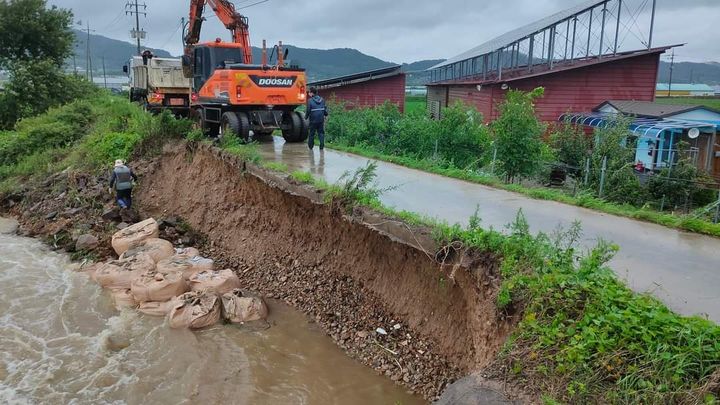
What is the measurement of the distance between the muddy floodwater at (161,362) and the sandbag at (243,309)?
0.19 metres

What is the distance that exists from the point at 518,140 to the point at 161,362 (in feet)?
30.1

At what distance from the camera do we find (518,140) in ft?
41.5

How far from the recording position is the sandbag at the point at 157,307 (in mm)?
8586

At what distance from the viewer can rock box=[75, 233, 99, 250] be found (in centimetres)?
1156

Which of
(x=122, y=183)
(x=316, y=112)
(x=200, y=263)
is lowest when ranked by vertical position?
(x=200, y=263)

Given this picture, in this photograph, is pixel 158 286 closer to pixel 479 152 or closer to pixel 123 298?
pixel 123 298

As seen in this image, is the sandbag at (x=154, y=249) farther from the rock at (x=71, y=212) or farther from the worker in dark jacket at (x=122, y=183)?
the rock at (x=71, y=212)

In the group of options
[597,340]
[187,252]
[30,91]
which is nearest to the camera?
[597,340]

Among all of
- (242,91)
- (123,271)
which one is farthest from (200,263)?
(242,91)

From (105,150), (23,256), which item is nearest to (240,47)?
(105,150)

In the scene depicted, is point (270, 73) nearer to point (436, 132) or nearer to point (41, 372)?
point (436, 132)

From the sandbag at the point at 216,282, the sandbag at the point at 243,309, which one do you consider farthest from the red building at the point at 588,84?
the sandbag at the point at 243,309

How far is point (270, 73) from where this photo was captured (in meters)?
13.4

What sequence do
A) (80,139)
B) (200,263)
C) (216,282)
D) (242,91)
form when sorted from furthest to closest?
(80,139)
(242,91)
(200,263)
(216,282)
